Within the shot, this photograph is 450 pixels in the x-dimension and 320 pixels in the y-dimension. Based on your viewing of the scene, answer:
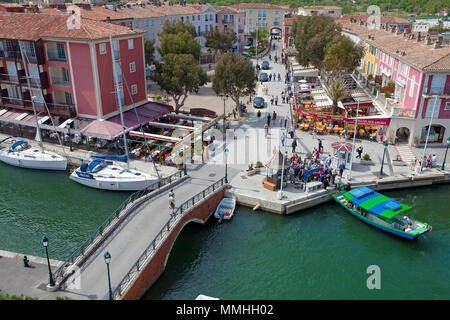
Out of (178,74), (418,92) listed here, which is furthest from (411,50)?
(178,74)

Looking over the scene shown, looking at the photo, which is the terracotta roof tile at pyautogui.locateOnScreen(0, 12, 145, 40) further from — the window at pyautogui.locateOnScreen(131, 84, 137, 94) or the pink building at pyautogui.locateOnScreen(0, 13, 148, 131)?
the window at pyautogui.locateOnScreen(131, 84, 137, 94)

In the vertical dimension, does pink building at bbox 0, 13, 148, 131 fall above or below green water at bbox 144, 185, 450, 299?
above

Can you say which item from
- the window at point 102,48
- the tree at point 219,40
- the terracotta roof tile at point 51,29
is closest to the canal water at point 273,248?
the window at point 102,48

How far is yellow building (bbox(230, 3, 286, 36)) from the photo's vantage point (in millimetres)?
109312

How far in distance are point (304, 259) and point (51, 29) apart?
33571 mm

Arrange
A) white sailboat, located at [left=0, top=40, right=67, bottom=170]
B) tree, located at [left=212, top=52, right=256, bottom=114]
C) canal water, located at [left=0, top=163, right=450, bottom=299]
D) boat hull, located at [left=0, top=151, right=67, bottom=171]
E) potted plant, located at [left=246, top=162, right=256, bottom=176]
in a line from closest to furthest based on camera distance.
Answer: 1. canal water, located at [left=0, top=163, right=450, bottom=299]
2. potted plant, located at [left=246, top=162, right=256, bottom=176]
3. boat hull, located at [left=0, top=151, right=67, bottom=171]
4. white sailboat, located at [left=0, top=40, right=67, bottom=170]
5. tree, located at [left=212, top=52, right=256, bottom=114]

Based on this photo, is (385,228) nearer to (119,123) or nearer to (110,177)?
(110,177)

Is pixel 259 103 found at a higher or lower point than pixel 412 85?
lower

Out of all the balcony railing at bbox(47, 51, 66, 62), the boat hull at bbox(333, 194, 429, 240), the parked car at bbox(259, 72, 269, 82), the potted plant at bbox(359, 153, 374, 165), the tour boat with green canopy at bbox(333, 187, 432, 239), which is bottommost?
the boat hull at bbox(333, 194, 429, 240)

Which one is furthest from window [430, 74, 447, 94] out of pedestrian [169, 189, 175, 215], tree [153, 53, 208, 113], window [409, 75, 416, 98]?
pedestrian [169, 189, 175, 215]

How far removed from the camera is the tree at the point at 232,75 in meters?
44.5

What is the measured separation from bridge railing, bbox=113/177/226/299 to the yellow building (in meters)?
89.6

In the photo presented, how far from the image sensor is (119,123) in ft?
129

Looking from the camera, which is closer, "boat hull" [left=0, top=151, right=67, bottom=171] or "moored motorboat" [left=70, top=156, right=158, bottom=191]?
"moored motorboat" [left=70, top=156, right=158, bottom=191]
